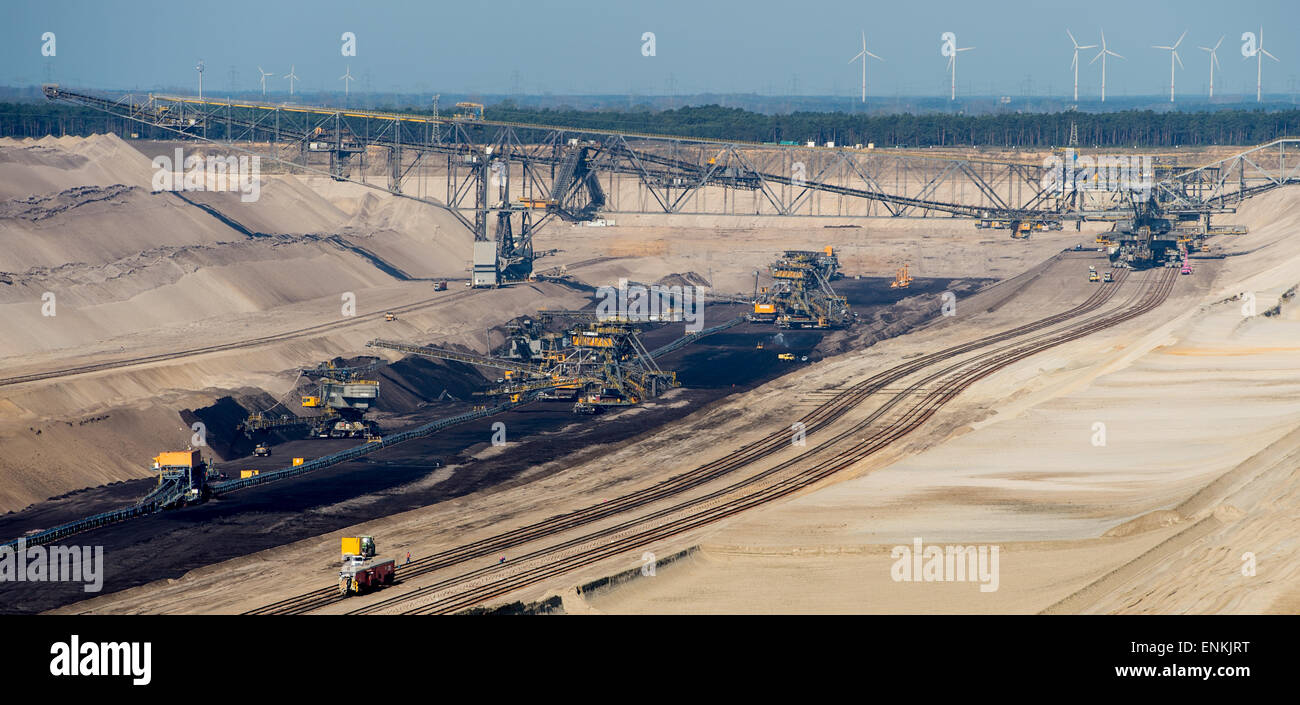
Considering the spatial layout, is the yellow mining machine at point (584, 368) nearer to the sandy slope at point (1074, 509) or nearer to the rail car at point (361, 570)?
the sandy slope at point (1074, 509)

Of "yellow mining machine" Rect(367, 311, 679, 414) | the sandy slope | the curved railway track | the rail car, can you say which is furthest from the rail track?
"yellow mining machine" Rect(367, 311, 679, 414)

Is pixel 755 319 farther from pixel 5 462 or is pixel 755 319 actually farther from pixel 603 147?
pixel 5 462

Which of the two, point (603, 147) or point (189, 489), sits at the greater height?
point (603, 147)

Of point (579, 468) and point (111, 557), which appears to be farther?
point (579, 468)

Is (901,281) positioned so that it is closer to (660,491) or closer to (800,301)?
(800,301)
